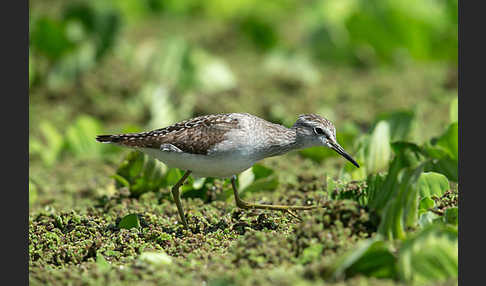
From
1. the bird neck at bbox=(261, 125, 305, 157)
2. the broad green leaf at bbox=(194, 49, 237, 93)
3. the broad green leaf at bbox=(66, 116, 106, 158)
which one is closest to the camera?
the bird neck at bbox=(261, 125, 305, 157)

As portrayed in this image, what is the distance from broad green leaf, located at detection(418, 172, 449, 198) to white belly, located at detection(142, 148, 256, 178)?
4.16 ft

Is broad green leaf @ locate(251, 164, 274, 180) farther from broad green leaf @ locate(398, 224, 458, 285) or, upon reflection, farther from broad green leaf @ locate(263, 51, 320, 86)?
broad green leaf @ locate(263, 51, 320, 86)

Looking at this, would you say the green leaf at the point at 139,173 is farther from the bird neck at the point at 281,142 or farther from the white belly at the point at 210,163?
the bird neck at the point at 281,142

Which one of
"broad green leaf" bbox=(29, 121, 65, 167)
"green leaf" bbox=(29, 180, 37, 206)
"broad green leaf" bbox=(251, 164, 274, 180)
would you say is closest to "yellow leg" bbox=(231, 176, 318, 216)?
"broad green leaf" bbox=(251, 164, 274, 180)

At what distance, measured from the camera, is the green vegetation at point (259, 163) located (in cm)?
416

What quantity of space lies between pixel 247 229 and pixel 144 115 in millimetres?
4508

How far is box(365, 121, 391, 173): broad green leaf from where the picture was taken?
6047mm

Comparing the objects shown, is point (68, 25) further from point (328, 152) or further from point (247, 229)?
point (247, 229)

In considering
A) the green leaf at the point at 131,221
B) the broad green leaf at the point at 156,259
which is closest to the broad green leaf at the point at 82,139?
the green leaf at the point at 131,221

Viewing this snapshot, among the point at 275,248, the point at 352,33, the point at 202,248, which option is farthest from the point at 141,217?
the point at 352,33

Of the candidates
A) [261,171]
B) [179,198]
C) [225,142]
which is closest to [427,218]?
[225,142]

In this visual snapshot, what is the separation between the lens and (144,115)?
9.20 m

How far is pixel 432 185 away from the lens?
5098 mm

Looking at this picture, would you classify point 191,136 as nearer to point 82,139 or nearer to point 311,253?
point 311,253
